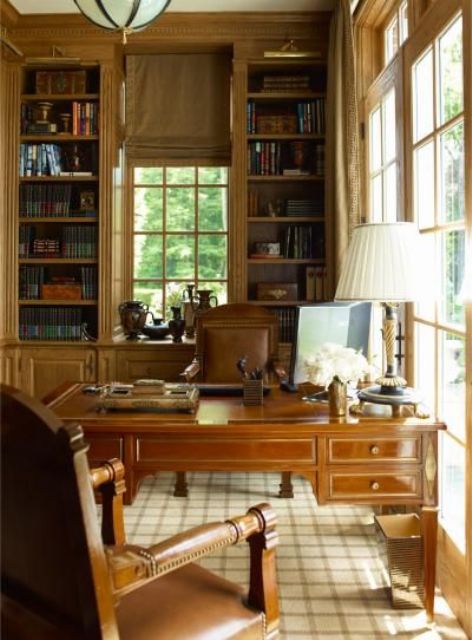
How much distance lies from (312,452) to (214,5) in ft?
11.3

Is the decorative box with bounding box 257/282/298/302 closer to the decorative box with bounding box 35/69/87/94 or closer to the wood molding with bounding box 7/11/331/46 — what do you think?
the wood molding with bounding box 7/11/331/46

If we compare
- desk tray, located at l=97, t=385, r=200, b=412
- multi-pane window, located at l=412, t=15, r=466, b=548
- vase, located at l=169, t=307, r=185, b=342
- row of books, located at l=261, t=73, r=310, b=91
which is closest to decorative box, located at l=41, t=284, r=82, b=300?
vase, located at l=169, t=307, r=185, b=342

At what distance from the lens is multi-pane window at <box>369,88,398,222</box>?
339 centimetres

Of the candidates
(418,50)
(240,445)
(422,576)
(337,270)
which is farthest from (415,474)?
(337,270)

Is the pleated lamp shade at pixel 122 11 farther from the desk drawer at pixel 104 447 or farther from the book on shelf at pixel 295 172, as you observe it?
the book on shelf at pixel 295 172

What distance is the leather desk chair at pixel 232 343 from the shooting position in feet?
13.1

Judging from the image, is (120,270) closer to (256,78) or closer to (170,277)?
(170,277)

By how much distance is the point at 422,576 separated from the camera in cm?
242

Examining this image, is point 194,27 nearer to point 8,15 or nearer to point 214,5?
point 214,5

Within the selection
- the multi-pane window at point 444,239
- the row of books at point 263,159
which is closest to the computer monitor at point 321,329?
the multi-pane window at point 444,239

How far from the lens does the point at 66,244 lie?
4.75 m

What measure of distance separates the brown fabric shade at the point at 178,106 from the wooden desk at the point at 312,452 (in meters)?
3.21

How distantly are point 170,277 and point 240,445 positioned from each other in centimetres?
295

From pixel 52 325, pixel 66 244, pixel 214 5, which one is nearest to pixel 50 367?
pixel 52 325
